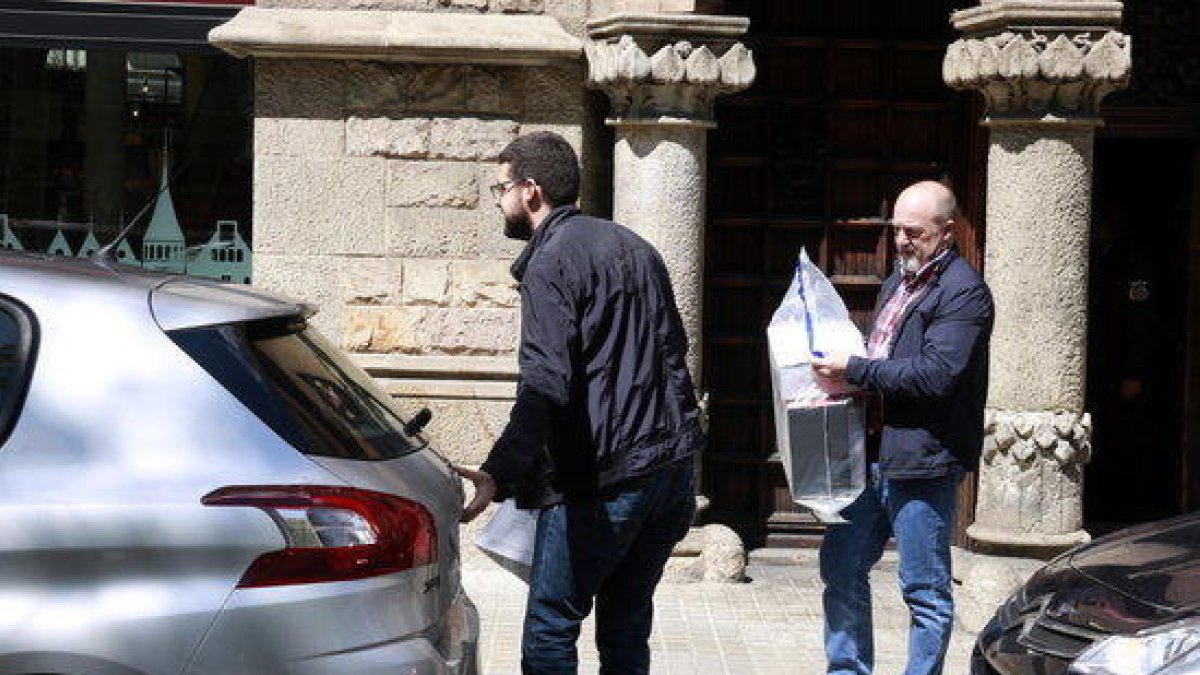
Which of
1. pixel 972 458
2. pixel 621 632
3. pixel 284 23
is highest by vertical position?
pixel 284 23

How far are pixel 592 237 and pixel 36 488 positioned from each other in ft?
6.16

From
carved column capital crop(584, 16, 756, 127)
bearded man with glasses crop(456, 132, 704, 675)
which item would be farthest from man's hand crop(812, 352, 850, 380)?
carved column capital crop(584, 16, 756, 127)

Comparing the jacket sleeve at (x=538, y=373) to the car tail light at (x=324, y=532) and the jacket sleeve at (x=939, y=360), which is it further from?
the jacket sleeve at (x=939, y=360)

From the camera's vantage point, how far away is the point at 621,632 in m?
5.88

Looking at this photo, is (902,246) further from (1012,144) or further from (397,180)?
(397,180)

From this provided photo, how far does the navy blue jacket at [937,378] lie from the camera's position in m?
6.51

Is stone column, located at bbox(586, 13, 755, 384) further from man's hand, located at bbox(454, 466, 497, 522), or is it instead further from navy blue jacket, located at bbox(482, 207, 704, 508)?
man's hand, located at bbox(454, 466, 497, 522)

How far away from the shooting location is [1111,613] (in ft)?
18.2

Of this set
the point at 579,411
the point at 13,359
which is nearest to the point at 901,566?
the point at 579,411

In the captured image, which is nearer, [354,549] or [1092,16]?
[354,549]

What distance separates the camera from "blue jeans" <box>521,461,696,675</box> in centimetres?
559

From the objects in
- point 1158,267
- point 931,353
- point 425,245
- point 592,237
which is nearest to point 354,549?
point 592,237

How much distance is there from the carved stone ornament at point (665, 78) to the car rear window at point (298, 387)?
431 centimetres

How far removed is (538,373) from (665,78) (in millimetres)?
4101
